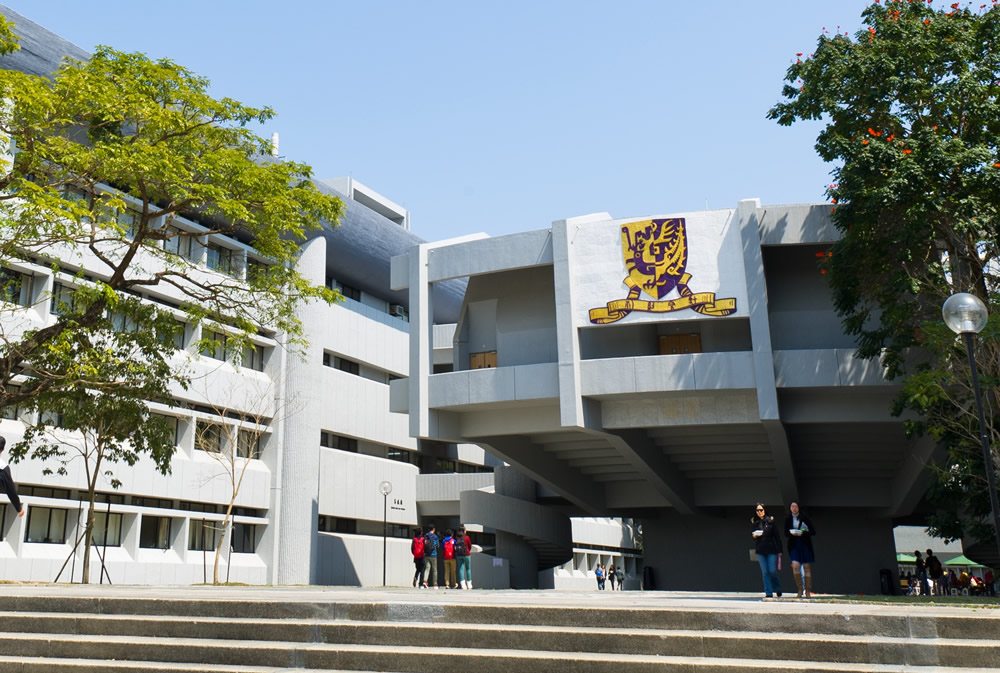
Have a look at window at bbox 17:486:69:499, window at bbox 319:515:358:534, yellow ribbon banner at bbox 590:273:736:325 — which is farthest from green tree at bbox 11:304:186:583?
window at bbox 319:515:358:534

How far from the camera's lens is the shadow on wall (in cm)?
3634

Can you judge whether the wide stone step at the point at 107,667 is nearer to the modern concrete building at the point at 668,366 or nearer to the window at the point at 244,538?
the modern concrete building at the point at 668,366

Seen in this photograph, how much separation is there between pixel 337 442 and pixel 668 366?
66.5ft

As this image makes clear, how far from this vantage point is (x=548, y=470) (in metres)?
29.4

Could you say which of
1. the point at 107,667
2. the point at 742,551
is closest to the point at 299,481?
the point at 742,551

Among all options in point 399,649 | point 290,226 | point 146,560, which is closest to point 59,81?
point 290,226

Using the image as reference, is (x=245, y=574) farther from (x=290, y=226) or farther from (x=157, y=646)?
(x=157, y=646)

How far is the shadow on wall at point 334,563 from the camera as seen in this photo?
36.3m

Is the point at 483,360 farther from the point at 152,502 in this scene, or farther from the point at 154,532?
the point at 154,532

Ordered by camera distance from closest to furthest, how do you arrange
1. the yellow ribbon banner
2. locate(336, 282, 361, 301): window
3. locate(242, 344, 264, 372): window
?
the yellow ribbon banner
locate(242, 344, 264, 372): window
locate(336, 282, 361, 301): window

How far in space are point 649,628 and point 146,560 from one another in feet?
84.9

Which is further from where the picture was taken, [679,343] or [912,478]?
[679,343]

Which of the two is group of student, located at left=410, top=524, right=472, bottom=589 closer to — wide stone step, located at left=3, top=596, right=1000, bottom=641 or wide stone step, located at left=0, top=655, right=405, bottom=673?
wide stone step, located at left=3, top=596, right=1000, bottom=641

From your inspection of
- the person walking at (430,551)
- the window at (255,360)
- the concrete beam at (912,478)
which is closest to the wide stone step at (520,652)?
the person walking at (430,551)
